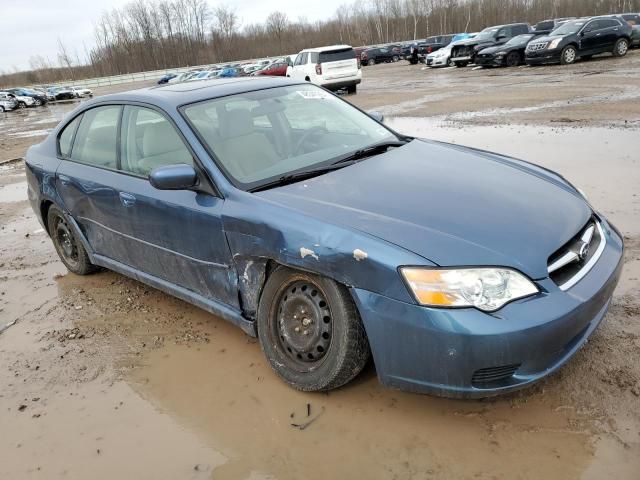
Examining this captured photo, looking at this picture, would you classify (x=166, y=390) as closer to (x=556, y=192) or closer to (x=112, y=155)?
(x=112, y=155)

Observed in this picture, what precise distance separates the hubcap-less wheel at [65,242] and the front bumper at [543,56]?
20.1 metres

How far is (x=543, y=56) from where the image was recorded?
20.6m

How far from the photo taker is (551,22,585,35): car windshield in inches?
789

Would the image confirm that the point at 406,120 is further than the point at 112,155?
Yes

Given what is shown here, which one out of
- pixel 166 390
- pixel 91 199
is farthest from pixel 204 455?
pixel 91 199

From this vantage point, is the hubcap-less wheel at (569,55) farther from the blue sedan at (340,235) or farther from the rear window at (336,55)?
the blue sedan at (340,235)

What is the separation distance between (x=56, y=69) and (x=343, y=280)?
358ft

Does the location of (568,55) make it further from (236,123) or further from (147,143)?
(147,143)

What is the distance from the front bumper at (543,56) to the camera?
2028 centimetres

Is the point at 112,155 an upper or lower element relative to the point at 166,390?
upper

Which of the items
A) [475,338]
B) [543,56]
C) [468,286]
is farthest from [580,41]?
[475,338]

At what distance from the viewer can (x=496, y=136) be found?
30.2 feet

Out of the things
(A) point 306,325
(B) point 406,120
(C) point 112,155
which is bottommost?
(B) point 406,120

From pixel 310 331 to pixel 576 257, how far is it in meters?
1.31
